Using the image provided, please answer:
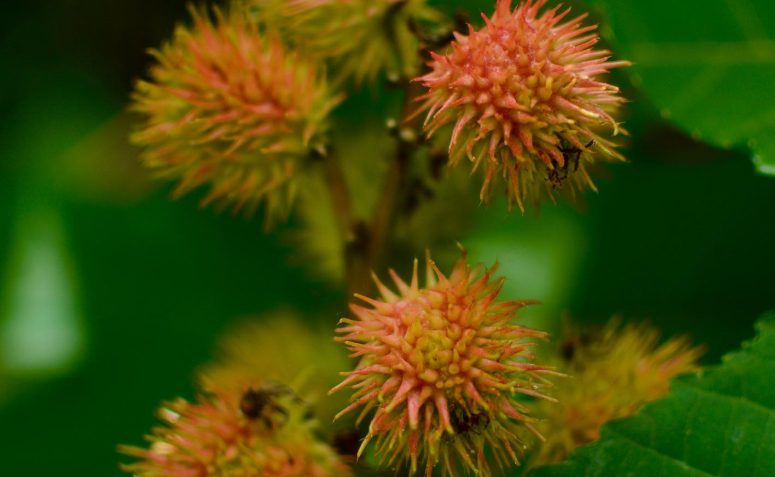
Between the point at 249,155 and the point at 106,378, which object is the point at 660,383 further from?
the point at 106,378

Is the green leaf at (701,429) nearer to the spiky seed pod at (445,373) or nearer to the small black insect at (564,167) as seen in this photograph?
the spiky seed pod at (445,373)

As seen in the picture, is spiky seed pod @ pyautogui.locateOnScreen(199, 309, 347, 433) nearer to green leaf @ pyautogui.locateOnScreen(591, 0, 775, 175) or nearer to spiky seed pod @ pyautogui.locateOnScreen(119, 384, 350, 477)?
spiky seed pod @ pyautogui.locateOnScreen(119, 384, 350, 477)

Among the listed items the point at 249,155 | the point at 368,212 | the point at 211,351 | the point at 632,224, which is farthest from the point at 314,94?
the point at 632,224

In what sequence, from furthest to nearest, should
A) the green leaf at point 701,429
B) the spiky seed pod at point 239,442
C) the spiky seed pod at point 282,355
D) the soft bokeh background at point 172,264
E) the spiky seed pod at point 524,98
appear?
1. the soft bokeh background at point 172,264
2. the spiky seed pod at point 282,355
3. the spiky seed pod at point 239,442
4. the green leaf at point 701,429
5. the spiky seed pod at point 524,98

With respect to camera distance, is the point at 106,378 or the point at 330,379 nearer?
the point at 330,379

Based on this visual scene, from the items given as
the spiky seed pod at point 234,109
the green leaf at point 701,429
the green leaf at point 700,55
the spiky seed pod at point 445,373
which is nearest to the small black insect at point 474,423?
the spiky seed pod at point 445,373

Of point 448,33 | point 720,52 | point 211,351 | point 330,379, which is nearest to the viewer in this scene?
point 448,33

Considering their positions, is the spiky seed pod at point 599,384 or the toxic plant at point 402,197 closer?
the toxic plant at point 402,197
